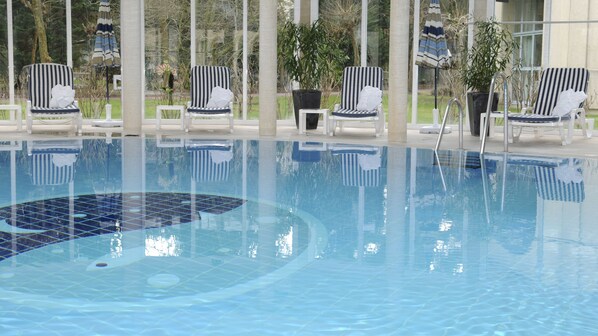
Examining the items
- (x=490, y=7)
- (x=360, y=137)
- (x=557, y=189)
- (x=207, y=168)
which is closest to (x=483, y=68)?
(x=490, y=7)

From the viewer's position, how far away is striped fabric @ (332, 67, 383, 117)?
14141 mm

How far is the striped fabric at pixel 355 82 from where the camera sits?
1414 cm

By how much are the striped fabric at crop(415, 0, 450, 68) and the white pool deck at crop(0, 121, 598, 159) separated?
1318mm

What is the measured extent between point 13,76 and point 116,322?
1281cm

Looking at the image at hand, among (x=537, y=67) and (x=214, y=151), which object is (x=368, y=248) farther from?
(x=537, y=67)

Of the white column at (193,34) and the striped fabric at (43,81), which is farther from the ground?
the white column at (193,34)

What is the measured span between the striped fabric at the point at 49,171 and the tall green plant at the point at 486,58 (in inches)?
282

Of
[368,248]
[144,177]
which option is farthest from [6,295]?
[144,177]

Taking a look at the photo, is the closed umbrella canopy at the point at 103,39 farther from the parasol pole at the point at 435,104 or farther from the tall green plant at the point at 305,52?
the parasol pole at the point at 435,104

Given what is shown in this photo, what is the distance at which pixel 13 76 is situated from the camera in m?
15.9

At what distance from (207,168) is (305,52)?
5.47 m

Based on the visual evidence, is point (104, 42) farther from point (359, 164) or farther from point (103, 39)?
point (359, 164)

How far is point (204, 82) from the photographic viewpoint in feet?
48.1

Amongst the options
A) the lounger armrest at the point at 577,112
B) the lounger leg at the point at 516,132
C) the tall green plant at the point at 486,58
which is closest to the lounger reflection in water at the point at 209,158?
the tall green plant at the point at 486,58
